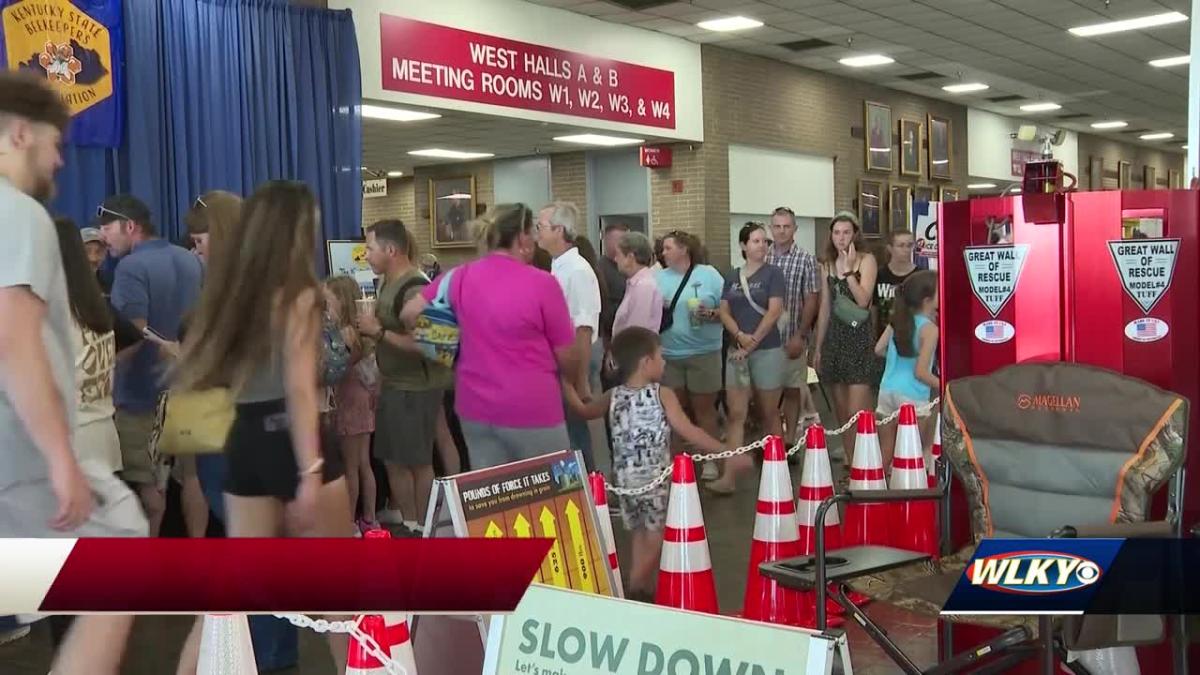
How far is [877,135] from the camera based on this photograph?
38.5ft

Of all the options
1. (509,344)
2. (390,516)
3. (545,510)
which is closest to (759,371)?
(390,516)

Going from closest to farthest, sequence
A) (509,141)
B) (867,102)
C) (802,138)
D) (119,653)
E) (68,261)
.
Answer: (68,261), (119,653), (509,141), (802,138), (867,102)

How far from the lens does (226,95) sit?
533 cm

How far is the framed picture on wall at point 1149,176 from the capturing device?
1902 cm

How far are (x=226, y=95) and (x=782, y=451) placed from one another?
138 inches

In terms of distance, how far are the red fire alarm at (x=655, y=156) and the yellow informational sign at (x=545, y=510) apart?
727 cm

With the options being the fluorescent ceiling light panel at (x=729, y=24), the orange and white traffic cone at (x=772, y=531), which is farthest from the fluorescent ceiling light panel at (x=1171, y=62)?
the orange and white traffic cone at (x=772, y=531)

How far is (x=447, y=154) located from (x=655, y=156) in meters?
2.20

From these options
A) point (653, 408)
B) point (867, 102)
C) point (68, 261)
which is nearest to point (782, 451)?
point (653, 408)

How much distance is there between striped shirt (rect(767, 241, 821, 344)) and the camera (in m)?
5.51

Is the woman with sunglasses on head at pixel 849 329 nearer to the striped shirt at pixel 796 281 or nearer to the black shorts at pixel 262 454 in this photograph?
the striped shirt at pixel 796 281

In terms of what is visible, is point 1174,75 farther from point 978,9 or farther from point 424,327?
point 424,327

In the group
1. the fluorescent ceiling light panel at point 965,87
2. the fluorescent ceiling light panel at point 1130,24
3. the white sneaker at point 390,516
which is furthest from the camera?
the fluorescent ceiling light panel at point 965,87

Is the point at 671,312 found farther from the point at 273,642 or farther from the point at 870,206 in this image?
the point at 870,206
